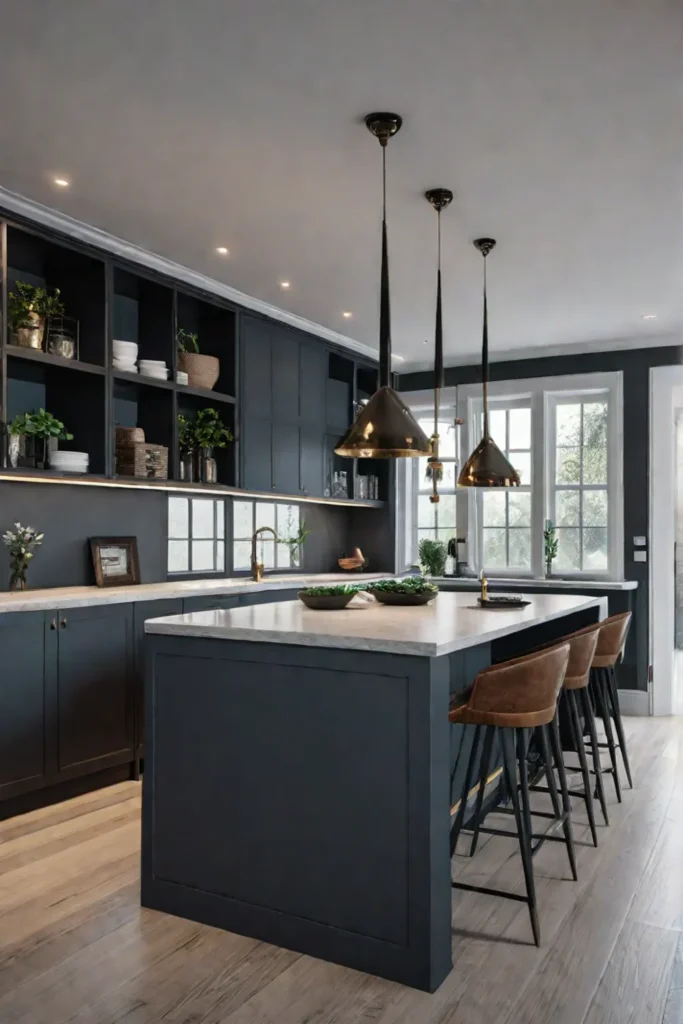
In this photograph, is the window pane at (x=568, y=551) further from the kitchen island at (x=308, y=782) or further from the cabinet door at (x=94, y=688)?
the kitchen island at (x=308, y=782)

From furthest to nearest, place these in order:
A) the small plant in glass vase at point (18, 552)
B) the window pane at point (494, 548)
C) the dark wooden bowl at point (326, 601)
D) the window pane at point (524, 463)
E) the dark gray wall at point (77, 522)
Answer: the window pane at point (494, 548), the window pane at point (524, 463), the dark gray wall at point (77, 522), the small plant in glass vase at point (18, 552), the dark wooden bowl at point (326, 601)

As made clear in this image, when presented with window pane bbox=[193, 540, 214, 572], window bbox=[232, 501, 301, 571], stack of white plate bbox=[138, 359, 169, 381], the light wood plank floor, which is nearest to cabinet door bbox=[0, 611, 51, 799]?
the light wood plank floor

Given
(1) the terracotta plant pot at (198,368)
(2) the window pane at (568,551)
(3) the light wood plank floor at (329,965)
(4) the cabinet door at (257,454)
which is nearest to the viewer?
(3) the light wood plank floor at (329,965)

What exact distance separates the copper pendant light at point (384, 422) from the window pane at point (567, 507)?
3880 millimetres

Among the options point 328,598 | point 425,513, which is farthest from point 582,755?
point 425,513

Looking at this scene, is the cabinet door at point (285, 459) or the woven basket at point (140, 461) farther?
the cabinet door at point (285, 459)

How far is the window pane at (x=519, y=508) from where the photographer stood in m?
7.12

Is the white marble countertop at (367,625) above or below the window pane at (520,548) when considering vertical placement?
below

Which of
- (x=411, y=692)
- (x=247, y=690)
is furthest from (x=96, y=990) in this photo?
(x=411, y=692)

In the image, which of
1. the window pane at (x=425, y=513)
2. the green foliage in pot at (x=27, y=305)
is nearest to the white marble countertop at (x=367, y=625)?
the green foliage in pot at (x=27, y=305)

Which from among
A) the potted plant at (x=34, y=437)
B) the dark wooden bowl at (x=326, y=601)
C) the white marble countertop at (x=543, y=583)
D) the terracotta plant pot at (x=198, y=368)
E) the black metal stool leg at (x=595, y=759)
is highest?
the terracotta plant pot at (x=198, y=368)

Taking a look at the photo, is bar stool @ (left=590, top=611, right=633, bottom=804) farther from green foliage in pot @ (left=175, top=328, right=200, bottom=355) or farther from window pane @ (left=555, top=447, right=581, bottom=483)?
green foliage in pot @ (left=175, top=328, right=200, bottom=355)

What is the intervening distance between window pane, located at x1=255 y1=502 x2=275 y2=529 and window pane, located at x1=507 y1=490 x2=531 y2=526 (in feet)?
6.65

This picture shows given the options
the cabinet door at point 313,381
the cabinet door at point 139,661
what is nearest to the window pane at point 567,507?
the cabinet door at point 313,381
